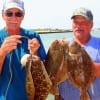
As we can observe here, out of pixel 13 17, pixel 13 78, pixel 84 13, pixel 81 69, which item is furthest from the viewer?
pixel 84 13

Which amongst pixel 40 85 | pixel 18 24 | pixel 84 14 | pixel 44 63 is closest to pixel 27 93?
pixel 40 85

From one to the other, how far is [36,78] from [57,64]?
1.56 feet

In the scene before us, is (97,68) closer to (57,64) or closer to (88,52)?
(88,52)

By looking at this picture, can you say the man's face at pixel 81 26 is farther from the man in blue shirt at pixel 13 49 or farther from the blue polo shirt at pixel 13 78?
the blue polo shirt at pixel 13 78

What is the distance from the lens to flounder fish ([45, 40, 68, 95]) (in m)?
5.61

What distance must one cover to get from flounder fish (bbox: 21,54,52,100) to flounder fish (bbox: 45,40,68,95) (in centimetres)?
27

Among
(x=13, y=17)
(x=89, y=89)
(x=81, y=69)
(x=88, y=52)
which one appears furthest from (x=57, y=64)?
(x=13, y=17)

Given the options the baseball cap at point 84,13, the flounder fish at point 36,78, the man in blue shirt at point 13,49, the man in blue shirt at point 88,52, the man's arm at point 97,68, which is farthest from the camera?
the baseball cap at point 84,13

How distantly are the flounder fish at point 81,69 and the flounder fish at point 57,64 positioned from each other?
0.37 ft

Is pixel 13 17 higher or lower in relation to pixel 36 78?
higher

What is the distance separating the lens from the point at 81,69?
19.0 feet

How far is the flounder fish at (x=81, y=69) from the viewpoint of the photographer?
5746 mm

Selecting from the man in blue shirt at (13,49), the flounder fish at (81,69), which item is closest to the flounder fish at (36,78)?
the man in blue shirt at (13,49)

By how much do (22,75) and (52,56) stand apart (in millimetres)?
642
